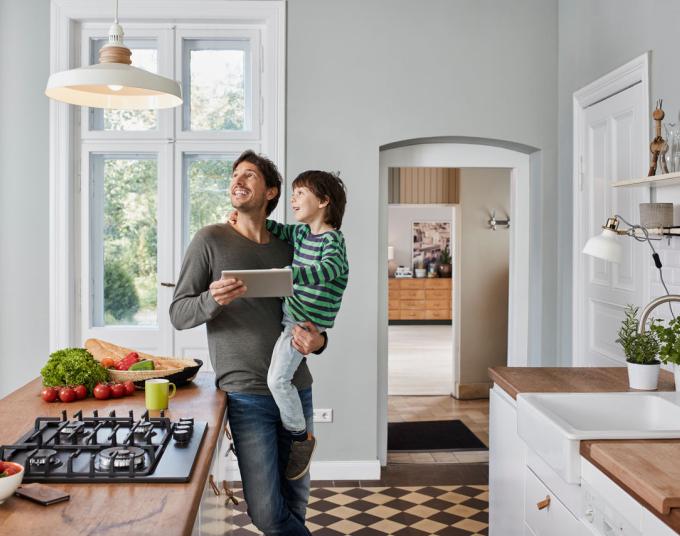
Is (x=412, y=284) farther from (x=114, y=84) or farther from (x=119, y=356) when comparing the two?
(x=114, y=84)

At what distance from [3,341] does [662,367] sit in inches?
149

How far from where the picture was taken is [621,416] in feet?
8.09

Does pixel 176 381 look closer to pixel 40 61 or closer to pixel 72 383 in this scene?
pixel 72 383

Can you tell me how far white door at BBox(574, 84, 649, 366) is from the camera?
3.53 meters

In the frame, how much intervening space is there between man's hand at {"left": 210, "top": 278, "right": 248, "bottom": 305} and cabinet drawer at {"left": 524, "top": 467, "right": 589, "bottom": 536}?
3.81 feet

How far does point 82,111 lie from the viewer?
4547 millimetres

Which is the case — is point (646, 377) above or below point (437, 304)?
above

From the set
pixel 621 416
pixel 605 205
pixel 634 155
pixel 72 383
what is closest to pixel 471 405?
pixel 605 205

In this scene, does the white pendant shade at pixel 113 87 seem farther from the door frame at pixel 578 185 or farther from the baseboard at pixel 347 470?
the baseboard at pixel 347 470

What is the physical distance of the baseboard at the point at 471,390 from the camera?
7.04 meters

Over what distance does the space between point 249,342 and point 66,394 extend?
63 centimetres

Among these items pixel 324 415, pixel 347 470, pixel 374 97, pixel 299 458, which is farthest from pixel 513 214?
pixel 299 458

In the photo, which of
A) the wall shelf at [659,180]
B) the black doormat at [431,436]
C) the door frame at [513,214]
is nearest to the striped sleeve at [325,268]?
the wall shelf at [659,180]

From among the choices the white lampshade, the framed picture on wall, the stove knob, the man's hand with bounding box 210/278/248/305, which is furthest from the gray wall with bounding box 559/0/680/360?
the framed picture on wall
